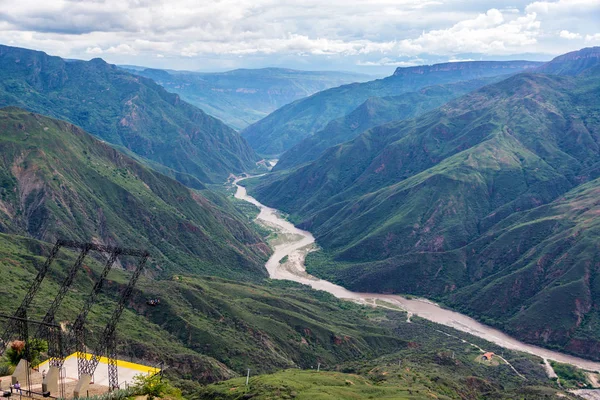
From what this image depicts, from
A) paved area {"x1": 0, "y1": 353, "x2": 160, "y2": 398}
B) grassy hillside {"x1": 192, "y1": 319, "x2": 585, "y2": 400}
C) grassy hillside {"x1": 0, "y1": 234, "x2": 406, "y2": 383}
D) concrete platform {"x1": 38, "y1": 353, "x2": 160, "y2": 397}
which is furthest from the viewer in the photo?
grassy hillside {"x1": 0, "y1": 234, "x2": 406, "y2": 383}

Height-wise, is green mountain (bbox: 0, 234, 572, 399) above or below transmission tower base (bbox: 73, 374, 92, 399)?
below

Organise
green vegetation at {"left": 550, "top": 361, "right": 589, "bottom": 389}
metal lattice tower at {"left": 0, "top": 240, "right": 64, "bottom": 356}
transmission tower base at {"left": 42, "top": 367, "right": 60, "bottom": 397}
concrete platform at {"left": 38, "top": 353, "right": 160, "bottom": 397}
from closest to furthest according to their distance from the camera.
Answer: transmission tower base at {"left": 42, "top": 367, "right": 60, "bottom": 397}
metal lattice tower at {"left": 0, "top": 240, "right": 64, "bottom": 356}
concrete platform at {"left": 38, "top": 353, "right": 160, "bottom": 397}
green vegetation at {"left": 550, "top": 361, "right": 589, "bottom": 389}

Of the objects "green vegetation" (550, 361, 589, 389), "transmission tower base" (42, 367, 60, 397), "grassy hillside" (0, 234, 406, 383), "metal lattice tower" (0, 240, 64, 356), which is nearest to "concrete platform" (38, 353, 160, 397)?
"transmission tower base" (42, 367, 60, 397)

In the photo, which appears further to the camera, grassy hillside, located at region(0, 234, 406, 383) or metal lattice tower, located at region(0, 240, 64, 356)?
grassy hillside, located at region(0, 234, 406, 383)

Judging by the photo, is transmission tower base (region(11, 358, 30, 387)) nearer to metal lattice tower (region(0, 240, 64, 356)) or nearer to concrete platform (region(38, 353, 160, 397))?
concrete platform (region(38, 353, 160, 397))

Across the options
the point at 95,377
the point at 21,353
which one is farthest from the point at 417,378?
the point at 21,353

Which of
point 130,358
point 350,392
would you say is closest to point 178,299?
point 130,358
